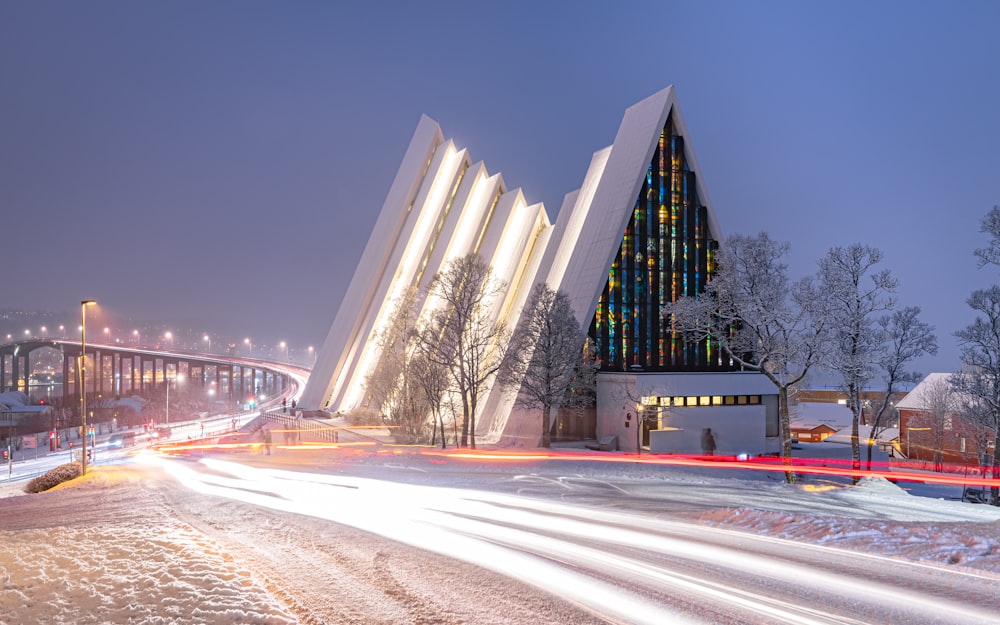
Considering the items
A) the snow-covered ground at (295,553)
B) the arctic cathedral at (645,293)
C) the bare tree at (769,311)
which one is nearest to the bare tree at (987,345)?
the bare tree at (769,311)

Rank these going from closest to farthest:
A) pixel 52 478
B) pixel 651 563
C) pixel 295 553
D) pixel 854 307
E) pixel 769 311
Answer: pixel 651 563 → pixel 295 553 → pixel 52 478 → pixel 769 311 → pixel 854 307

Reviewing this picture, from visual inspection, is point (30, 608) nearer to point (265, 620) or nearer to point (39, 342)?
point (265, 620)

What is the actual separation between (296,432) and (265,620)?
112ft

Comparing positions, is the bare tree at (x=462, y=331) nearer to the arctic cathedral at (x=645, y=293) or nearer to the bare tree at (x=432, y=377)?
the bare tree at (x=432, y=377)

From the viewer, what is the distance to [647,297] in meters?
36.3

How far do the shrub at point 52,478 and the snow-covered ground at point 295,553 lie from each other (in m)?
4.15

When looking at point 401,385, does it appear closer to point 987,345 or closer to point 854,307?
point 854,307

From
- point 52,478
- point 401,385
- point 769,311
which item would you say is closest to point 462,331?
point 401,385

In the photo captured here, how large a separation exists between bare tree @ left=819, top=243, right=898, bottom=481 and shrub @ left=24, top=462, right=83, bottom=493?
28.0 meters

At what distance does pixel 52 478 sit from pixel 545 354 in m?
19.7

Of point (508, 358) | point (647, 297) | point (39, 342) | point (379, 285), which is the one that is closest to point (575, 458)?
point (508, 358)

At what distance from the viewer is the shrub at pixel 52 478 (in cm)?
2153

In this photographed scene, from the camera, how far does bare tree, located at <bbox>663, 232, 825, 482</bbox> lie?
22984 millimetres

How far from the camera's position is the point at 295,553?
10.1 m
